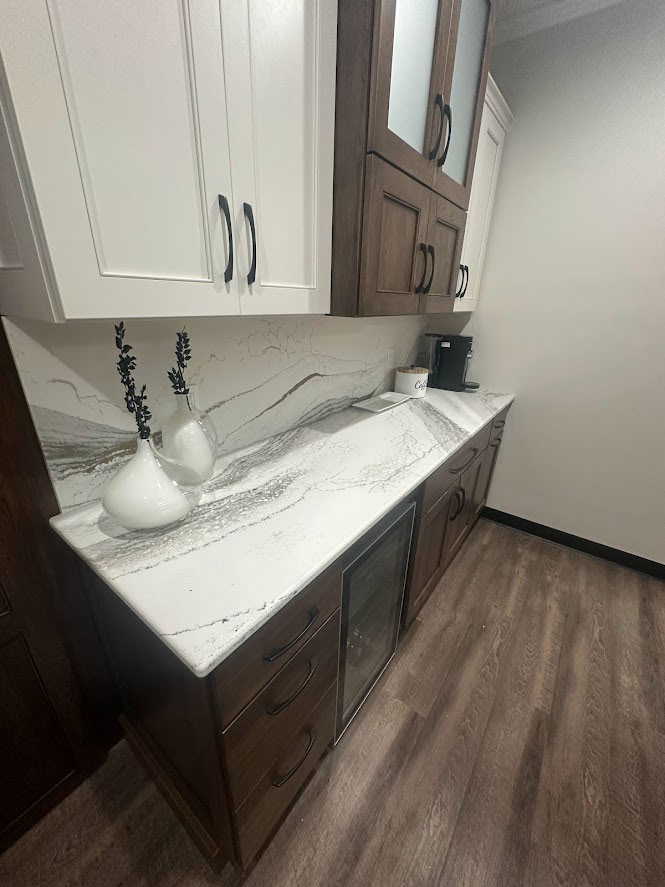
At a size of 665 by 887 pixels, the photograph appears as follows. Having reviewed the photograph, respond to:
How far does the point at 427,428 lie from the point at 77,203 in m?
1.34

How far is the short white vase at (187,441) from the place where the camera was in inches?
37.4

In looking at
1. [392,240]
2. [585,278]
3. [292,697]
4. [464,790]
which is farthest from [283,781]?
[585,278]

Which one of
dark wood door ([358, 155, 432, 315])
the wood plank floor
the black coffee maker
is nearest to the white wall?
the black coffee maker

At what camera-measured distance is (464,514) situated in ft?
6.29

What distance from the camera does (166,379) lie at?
1.01 m

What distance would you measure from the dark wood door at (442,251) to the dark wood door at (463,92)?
1.8 inches

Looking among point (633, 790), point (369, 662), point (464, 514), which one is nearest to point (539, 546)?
point (464, 514)

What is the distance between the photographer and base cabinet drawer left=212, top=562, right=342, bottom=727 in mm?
→ 637

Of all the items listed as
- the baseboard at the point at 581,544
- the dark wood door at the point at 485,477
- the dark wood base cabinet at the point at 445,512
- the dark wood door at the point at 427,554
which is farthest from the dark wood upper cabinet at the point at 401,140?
the baseboard at the point at 581,544

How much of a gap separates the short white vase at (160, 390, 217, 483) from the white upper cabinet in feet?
1.07

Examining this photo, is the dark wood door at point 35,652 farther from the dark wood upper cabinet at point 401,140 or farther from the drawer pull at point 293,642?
the dark wood upper cabinet at point 401,140

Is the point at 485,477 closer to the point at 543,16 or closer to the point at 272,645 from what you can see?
the point at 272,645

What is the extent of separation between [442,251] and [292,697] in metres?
1.52

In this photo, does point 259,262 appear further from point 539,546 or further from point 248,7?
point 539,546
